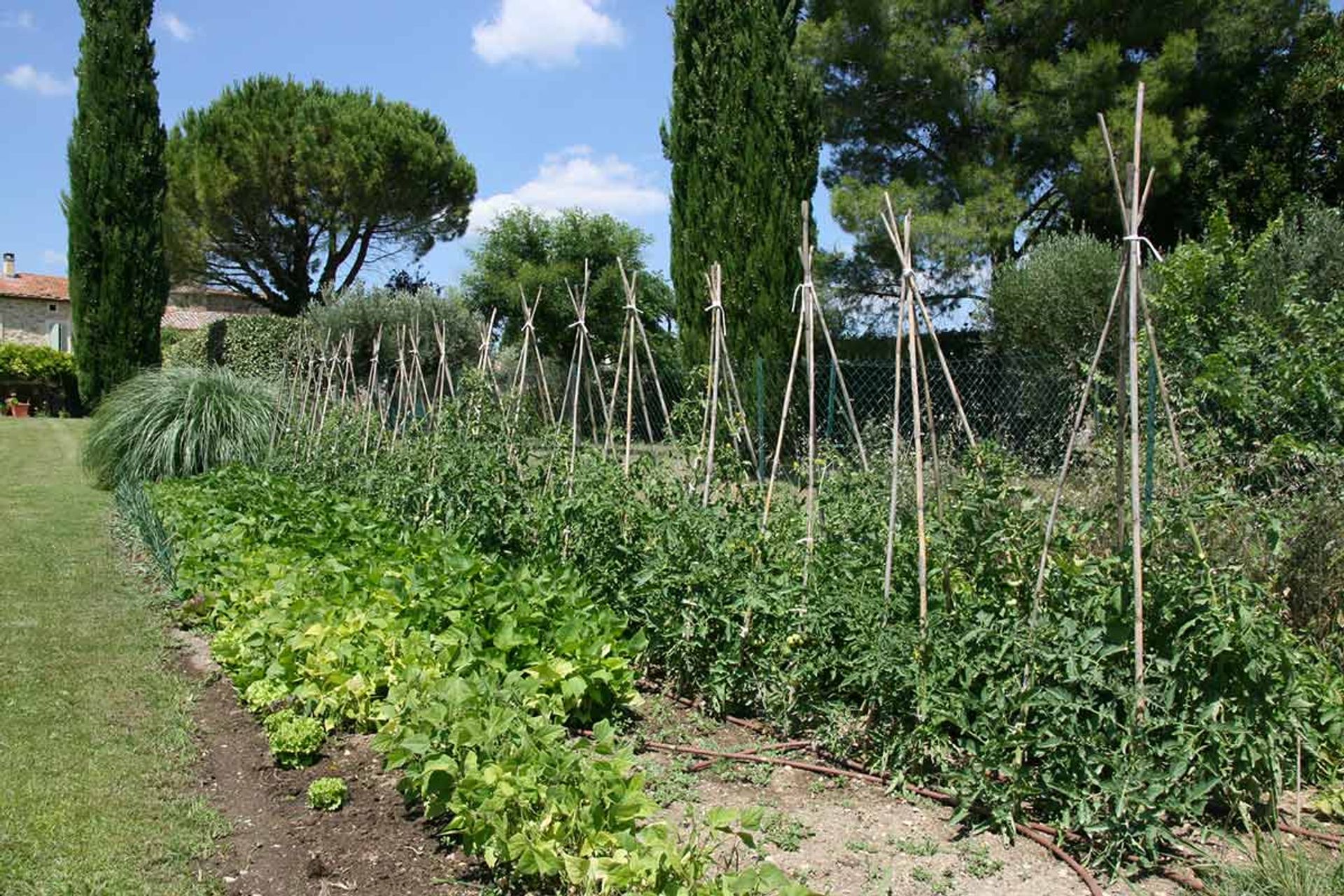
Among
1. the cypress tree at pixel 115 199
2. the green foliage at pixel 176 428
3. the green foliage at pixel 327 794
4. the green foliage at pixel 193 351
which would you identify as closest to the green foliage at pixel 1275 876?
the green foliage at pixel 327 794

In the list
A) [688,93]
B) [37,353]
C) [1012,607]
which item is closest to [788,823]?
[1012,607]

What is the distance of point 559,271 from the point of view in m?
19.9

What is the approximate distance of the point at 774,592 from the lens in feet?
13.0

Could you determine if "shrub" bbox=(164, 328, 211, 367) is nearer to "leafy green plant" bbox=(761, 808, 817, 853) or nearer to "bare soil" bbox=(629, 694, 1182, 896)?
"bare soil" bbox=(629, 694, 1182, 896)

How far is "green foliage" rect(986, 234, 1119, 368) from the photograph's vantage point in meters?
11.7

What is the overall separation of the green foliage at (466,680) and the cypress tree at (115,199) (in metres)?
12.7

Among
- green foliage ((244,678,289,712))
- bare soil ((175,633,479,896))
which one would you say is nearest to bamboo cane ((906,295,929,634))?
bare soil ((175,633,479,896))

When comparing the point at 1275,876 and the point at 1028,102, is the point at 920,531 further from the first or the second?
the point at 1028,102

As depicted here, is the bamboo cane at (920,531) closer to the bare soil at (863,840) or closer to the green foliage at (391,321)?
the bare soil at (863,840)

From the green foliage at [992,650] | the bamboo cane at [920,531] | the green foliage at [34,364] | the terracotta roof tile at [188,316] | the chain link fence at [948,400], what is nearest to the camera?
the green foliage at [992,650]

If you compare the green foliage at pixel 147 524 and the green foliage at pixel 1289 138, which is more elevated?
the green foliage at pixel 1289 138

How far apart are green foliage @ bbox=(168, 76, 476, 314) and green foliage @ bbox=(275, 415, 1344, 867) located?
19.9 m

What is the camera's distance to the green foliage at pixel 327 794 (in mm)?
3299

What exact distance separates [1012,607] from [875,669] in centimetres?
49
